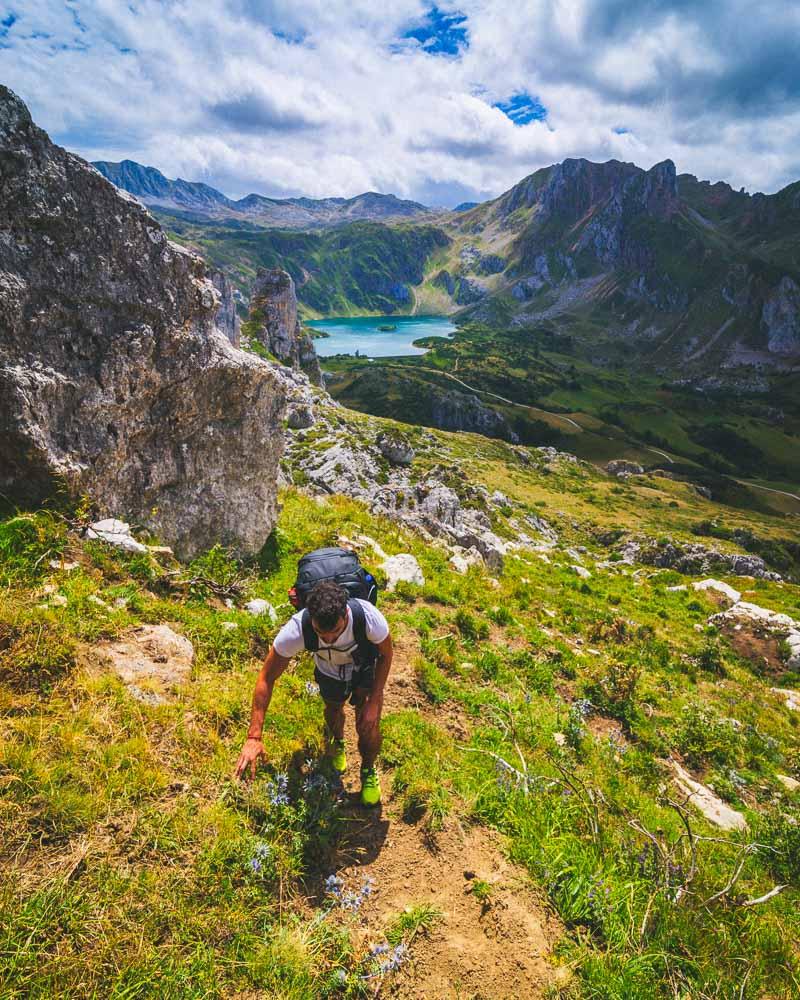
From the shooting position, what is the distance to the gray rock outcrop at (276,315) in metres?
105

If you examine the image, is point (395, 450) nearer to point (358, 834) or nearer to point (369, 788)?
point (369, 788)

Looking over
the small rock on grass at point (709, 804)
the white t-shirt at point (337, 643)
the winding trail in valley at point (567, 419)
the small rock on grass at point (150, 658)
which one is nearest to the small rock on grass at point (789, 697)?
the small rock on grass at point (709, 804)

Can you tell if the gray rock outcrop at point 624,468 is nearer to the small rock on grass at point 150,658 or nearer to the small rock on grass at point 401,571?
the small rock on grass at point 401,571

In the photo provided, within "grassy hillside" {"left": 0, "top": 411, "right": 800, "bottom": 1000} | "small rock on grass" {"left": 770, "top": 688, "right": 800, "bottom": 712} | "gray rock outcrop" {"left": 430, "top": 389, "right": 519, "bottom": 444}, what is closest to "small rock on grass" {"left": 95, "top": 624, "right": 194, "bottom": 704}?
"grassy hillside" {"left": 0, "top": 411, "right": 800, "bottom": 1000}

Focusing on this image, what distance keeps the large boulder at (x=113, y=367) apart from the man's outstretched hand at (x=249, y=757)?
18.3ft

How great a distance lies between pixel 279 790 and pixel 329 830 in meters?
0.70

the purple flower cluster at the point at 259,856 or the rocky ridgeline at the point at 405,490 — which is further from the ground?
the purple flower cluster at the point at 259,856

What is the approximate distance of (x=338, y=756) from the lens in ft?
19.7

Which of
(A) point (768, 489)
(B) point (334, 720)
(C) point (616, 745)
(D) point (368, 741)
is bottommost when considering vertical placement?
(A) point (768, 489)

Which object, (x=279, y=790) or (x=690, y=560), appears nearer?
(x=279, y=790)

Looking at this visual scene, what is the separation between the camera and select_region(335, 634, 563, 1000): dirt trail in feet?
12.9

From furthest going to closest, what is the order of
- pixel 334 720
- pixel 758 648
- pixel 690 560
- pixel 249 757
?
1. pixel 690 560
2. pixel 758 648
3. pixel 334 720
4. pixel 249 757

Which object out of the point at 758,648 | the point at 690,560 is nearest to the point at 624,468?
the point at 690,560

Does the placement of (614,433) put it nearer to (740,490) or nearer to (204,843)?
(740,490)
